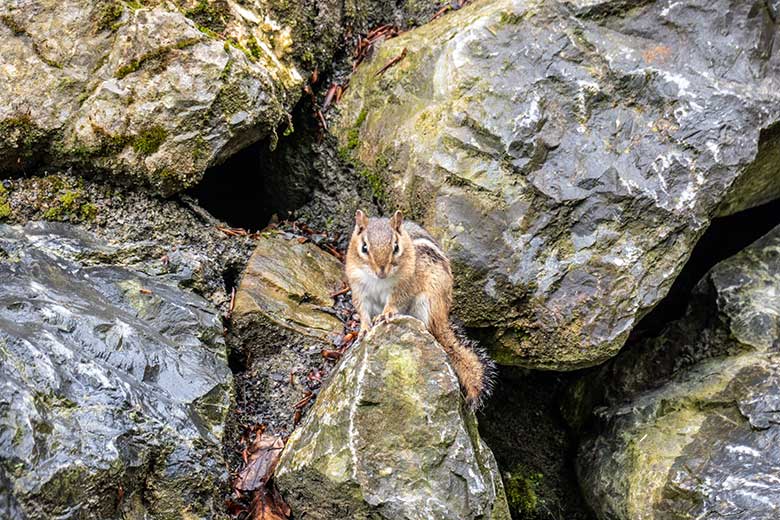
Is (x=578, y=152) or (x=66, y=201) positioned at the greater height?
(x=578, y=152)

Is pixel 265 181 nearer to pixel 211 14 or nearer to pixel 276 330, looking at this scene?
pixel 211 14

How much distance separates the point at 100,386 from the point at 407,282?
1.77 m

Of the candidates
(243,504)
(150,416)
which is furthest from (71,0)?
(243,504)

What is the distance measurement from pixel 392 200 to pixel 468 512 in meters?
2.01

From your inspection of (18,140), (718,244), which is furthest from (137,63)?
(718,244)

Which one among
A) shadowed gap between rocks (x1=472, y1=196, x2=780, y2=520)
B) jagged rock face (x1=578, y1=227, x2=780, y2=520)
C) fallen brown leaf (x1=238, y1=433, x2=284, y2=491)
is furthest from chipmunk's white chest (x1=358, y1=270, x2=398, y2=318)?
jagged rock face (x1=578, y1=227, x2=780, y2=520)

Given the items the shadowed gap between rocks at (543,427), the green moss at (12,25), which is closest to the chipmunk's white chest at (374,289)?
the shadowed gap between rocks at (543,427)

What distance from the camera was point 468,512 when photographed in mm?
3561

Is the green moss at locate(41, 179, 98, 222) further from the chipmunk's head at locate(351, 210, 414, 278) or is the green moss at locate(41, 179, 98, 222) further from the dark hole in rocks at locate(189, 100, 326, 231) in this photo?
the chipmunk's head at locate(351, 210, 414, 278)

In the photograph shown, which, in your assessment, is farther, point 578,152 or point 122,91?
point 578,152

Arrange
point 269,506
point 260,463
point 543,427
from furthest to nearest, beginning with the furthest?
point 543,427 < point 260,463 < point 269,506

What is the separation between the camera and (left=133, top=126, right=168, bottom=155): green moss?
13.9ft

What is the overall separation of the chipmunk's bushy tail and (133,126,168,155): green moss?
183cm

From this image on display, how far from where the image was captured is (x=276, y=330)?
434cm
